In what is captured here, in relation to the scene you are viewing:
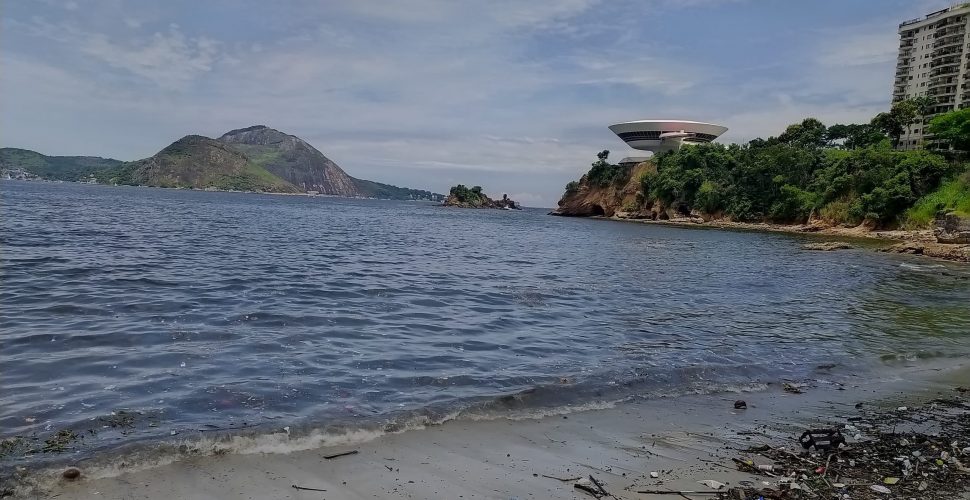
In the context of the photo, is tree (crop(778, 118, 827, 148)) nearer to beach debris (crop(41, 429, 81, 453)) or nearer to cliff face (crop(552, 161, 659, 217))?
cliff face (crop(552, 161, 659, 217))

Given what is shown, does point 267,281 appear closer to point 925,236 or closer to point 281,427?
point 281,427

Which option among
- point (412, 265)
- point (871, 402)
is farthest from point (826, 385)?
point (412, 265)

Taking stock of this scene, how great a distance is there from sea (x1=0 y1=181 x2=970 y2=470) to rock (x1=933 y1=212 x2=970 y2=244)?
70.4 ft

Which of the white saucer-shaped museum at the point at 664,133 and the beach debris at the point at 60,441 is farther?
the white saucer-shaped museum at the point at 664,133

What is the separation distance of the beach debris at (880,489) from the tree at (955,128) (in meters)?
74.3

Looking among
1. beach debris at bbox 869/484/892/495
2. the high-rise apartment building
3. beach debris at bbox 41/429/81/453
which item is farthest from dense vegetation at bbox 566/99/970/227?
beach debris at bbox 41/429/81/453

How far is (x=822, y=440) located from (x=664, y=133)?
133 m

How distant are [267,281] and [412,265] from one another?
304 inches

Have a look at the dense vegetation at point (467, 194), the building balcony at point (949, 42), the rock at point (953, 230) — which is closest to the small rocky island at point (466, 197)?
the dense vegetation at point (467, 194)

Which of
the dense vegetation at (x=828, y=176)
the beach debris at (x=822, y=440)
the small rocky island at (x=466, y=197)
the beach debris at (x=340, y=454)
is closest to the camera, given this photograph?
the beach debris at (x=340, y=454)

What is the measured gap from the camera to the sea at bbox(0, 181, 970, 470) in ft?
24.2

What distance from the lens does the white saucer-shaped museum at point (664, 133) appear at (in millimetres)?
130625

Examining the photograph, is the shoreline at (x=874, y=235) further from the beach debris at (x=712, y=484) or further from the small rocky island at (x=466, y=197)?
the small rocky island at (x=466, y=197)

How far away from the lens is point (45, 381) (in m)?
8.16
